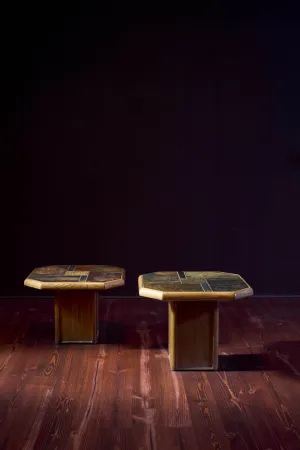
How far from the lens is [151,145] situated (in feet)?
15.6

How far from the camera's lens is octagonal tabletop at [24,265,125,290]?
3.28 meters

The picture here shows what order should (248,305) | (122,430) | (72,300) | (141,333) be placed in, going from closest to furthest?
(122,430), (72,300), (141,333), (248,305)

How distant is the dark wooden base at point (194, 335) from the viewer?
120 inches

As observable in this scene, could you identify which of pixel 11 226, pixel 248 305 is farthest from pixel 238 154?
pixel 11 226

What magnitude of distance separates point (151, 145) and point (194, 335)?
2.19 metres

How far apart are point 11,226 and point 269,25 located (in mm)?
2942

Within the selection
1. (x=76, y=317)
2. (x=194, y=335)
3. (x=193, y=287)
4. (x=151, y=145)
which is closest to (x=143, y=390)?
(x=194, y=335)

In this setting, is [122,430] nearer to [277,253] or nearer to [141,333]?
[141,333]

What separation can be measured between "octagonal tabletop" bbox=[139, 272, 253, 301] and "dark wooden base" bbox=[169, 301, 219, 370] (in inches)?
4.0

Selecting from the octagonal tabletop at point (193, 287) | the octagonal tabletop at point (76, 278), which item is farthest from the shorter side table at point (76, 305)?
the octagonal tabletop at point (193, 287)

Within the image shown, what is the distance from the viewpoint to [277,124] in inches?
187

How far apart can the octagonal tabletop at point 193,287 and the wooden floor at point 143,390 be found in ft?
1.50

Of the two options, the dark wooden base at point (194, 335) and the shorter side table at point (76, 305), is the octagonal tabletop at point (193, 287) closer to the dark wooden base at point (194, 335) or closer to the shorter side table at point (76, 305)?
the dark wooden base at point (194, 335)

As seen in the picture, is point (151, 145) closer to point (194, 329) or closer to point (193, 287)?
point (193, 287)
